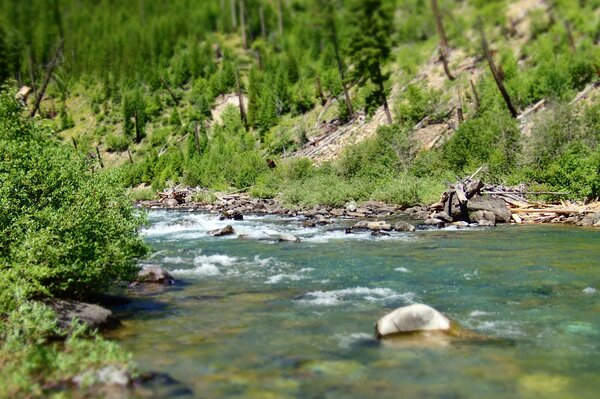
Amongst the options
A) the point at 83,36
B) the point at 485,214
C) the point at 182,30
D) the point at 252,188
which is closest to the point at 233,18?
the point at 182,30

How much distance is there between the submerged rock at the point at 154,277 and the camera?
42.0 ft

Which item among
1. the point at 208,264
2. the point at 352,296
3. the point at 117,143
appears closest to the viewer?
the point at 352,296

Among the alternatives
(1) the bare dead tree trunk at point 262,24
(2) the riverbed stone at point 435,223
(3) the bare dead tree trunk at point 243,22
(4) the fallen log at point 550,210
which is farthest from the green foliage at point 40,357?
(3) the bare dead tree trunk at point 243,22

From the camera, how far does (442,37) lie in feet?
183

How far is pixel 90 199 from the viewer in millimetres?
10461

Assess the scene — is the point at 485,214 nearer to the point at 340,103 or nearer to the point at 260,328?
the point at 260,328

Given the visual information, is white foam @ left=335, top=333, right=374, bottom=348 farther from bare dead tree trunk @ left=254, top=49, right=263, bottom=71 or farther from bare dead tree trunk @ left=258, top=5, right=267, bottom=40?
bare dead tree trunk @ left=258, top=5, right=267, bottom=40

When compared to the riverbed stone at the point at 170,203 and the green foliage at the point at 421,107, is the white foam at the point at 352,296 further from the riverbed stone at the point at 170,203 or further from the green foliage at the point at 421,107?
the green foliage at the point at 421,107

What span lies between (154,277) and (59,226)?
3.58 m

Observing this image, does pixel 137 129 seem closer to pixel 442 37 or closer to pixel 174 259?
pixel 442 37

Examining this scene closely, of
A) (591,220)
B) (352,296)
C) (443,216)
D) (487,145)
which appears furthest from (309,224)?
(487,145)

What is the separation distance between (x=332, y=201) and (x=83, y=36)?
98.4 m

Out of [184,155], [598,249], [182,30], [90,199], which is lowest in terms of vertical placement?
[598,249]

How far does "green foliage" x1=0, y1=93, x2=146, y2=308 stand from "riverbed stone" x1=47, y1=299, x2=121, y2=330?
0.29 m
